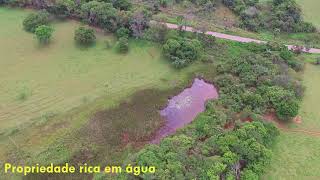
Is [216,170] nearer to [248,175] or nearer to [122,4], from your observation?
[248,175]

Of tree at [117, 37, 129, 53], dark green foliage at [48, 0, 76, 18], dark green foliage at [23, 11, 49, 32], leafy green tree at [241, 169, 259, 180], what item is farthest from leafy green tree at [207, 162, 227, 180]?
dark green foliage at [48, 0, 76, 18]

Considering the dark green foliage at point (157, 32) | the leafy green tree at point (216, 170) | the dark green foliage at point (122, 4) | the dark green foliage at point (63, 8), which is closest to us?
the leafy green tree at point (216, 170)

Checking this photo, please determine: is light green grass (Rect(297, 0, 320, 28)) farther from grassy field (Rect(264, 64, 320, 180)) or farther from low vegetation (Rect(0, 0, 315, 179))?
grassy field (Rect(264, 64, 320, 180))

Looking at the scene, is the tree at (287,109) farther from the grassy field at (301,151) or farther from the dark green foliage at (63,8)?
the dark green foliage at (63,8)

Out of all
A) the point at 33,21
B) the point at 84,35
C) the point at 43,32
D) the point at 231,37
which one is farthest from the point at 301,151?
the point at 33,21

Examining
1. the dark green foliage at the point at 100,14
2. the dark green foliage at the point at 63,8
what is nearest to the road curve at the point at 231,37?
the dark green foliage at the point at 100,14

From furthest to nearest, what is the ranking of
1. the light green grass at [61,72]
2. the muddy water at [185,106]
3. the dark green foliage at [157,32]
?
the dark green foliage at [157,32] < the light green grass at [61,72] < the muddy water at [185,106]
